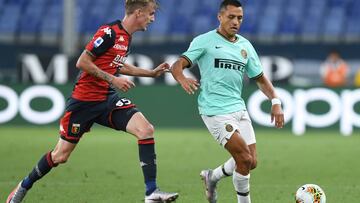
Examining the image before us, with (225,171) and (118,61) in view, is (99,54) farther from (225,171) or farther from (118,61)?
(225,171)

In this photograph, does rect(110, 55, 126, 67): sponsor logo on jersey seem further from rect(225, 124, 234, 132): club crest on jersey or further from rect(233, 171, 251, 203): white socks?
rect(233, 171, 251, 203): white socks

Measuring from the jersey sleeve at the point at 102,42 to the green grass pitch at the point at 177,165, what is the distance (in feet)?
6.08

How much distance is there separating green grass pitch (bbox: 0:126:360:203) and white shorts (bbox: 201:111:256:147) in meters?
1.23

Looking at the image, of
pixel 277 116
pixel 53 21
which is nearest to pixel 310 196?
pixel 277 116

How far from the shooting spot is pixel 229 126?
8867mm

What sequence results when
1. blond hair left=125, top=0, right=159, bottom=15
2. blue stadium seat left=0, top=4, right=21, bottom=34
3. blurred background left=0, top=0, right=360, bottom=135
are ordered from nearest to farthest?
blond hair left=125, top=0, right=159, bottom=15
blurred background left=0, top=0, right=360, bottom=135
blue stadium seat left=0, top=4, right=21, bottom=34

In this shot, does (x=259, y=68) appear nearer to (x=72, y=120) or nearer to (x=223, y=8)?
(x=223, y=8)

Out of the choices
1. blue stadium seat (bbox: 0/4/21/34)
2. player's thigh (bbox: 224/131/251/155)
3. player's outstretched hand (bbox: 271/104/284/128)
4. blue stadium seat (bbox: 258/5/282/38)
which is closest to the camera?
player's thigh (bbox: 224/131/251/155)

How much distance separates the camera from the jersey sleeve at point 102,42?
894 centimetres

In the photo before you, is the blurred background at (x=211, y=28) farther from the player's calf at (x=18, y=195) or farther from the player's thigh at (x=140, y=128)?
the player's thigh at (x=140, y=128)

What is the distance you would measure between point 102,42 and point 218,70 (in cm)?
115

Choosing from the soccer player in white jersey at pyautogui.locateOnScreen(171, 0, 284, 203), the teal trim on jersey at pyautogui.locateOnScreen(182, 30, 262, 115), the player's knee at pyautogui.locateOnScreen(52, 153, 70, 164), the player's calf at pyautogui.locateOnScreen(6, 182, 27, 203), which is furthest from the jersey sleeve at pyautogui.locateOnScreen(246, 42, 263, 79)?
the player's calf at pyautogui.locateOnScreen(6, 182, 27, 203)

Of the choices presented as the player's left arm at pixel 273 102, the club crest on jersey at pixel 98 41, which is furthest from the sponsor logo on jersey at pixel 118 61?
the player's left arm at pixel 273 102

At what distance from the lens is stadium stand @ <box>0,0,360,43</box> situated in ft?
100
